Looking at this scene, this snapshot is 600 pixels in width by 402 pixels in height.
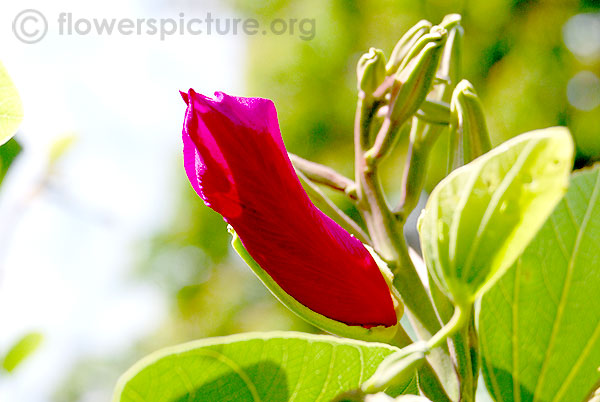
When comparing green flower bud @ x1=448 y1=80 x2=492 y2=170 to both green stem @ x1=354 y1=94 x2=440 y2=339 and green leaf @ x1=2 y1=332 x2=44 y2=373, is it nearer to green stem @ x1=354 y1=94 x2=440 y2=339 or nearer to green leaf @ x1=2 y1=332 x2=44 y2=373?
green stem @ x1=354 y1=94 x2=440 y2=339

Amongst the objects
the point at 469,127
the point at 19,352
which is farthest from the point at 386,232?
the point at 19,352

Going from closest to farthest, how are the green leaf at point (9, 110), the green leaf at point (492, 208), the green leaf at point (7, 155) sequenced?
the green leaf at point (492, 208) → the green leaf at point (9, 110) → the green leaf at point (7, 155)

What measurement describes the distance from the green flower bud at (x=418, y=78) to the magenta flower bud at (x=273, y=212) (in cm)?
8

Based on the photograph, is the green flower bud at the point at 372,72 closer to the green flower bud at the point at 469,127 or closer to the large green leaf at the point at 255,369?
the green flower bud at the point at 469,127

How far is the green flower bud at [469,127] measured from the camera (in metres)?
0.31

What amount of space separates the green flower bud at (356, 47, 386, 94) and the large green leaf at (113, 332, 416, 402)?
0.54 ft

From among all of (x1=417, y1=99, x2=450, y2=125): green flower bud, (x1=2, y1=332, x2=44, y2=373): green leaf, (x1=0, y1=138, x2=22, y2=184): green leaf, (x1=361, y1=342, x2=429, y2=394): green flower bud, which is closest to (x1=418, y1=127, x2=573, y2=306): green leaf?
(x1=361, y1=342, x2=429, y2=394): green flower bud

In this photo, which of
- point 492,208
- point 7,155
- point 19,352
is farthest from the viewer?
point 19,352

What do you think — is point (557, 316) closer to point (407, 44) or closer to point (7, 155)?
point (407, 44)

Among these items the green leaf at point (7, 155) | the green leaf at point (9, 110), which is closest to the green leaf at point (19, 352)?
the green leaf at point (7, 155)

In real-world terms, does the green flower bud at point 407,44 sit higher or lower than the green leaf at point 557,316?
higher

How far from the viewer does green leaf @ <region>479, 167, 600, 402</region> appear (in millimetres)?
329

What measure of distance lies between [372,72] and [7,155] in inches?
11.2

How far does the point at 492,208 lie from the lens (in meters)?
0.22
